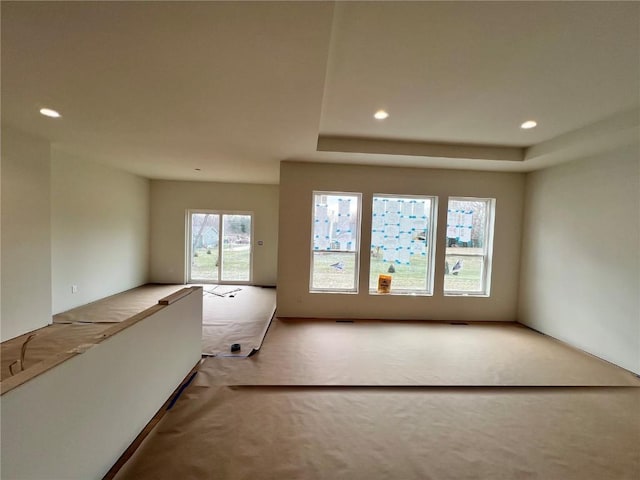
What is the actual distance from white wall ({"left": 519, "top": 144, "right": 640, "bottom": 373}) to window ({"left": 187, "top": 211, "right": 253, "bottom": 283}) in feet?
19.3

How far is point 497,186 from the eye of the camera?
447 centimetres

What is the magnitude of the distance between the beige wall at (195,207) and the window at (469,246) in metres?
4.05

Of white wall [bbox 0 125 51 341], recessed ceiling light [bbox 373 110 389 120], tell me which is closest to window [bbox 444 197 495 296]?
recessed ceiling light [bbox 373 110 389 120]

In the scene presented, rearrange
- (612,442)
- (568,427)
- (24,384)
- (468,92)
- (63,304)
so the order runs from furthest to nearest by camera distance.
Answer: (63,304)
(468,92)
(568,427)
(612,442)
(24,384)

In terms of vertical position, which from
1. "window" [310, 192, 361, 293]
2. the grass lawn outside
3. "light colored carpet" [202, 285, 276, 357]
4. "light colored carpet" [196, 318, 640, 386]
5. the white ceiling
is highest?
the white ceiling

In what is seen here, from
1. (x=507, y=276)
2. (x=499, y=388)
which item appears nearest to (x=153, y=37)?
(x=499, y=388)

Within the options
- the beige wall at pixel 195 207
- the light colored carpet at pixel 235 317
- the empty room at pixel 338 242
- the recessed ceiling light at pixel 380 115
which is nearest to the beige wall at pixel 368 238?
the empty room at pixel 338 242

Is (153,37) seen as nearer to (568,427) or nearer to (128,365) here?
(128,365)

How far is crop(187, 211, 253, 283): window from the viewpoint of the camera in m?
6.64

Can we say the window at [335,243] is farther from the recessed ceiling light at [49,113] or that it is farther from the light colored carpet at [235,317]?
the recessed ceiling light at [49,113]

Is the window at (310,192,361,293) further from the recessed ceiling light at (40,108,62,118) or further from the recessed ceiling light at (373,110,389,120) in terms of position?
the recessed ceiling light at (40,108,62,118)

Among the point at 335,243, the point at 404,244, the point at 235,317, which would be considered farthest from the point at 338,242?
the point at 235,317

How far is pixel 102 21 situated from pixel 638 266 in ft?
17.2

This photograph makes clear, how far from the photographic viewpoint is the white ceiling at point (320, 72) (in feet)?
4.73
